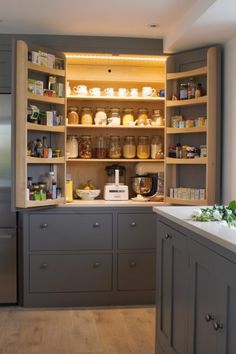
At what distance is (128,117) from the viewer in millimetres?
4789

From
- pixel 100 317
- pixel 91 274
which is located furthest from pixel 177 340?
pixel 91 274

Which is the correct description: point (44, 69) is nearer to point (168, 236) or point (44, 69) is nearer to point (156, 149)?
point (156, 149)

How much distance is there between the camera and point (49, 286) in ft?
14.2

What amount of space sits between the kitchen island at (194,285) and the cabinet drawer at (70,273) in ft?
4.19

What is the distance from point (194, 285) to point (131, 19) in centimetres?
233

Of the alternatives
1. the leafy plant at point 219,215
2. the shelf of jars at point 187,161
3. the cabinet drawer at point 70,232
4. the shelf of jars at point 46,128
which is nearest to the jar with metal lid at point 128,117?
the shelf of jars at point 187,161

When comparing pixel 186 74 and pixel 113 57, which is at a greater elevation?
pixel 113 57

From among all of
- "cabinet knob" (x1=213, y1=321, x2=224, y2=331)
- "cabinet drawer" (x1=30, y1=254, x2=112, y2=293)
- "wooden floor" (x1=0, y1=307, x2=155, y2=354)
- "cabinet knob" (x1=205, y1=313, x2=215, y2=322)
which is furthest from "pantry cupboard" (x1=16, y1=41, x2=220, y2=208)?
"cabinet knob" (x1=213, y1=321, x2=224, y2=331)

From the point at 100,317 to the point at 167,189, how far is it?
1.25 m

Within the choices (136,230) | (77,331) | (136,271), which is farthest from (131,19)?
(77,331)

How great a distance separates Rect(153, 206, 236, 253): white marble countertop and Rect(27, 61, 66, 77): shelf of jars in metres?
1.78

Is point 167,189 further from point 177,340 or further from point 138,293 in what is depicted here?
point 177,340

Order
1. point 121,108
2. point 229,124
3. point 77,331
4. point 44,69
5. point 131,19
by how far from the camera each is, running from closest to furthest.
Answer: point 77,331 → point 131,19 → point 229,124 → point 44,69 → point 121,108

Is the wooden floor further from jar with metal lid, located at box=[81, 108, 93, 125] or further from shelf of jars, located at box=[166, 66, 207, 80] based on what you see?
shelf of jars, located at box=[166, 66, 207, 80]
